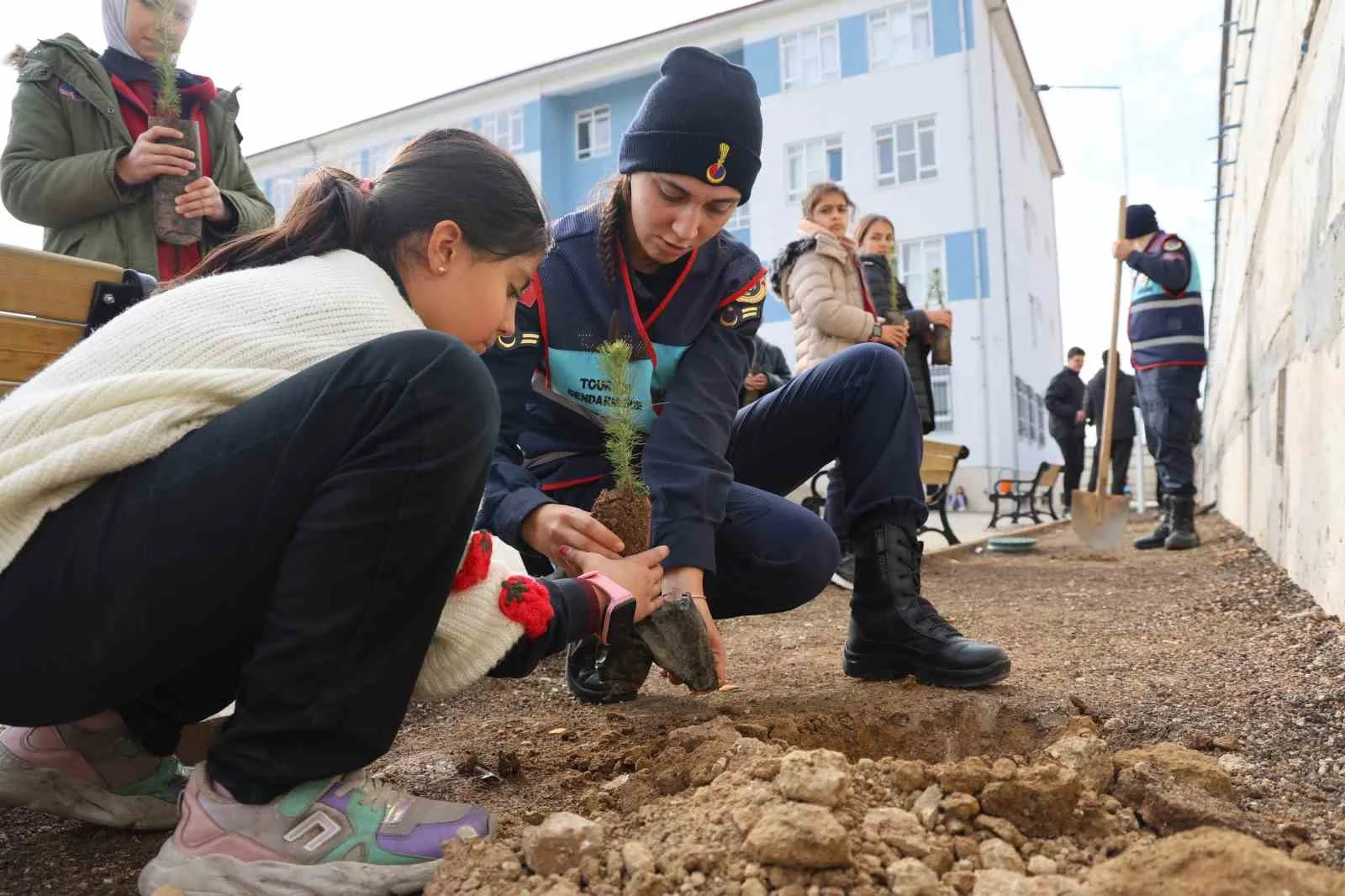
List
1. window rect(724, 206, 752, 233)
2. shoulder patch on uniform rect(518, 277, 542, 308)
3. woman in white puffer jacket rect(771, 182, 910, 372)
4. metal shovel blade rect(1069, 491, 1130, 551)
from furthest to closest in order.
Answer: window rect(724, 206, 752, 233) < metal shovel blade rect(1069, 491, 1130, 551) < woman in white puffer jacket rect(771, 182, 910, 372) < shoulder patch on uniform rect(518, 277, 542, 308)

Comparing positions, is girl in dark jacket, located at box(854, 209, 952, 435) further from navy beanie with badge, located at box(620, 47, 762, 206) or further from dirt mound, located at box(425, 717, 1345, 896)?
dirt mound, located at box(425, 717, 1345, 896)

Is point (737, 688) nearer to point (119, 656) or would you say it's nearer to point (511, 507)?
point (511, 507)

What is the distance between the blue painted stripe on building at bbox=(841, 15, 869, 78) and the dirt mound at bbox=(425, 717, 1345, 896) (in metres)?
17.4

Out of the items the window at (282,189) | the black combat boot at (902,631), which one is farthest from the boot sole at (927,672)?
the window at (282,189)

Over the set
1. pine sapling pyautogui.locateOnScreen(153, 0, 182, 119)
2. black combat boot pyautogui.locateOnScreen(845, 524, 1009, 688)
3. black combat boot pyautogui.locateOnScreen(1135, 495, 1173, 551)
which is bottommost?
black combat boot pyautogui.locateOnScreen(1135, 495, 1173, 551)

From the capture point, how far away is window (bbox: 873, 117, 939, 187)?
16.4 meters

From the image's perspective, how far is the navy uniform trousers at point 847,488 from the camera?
2176 millimetres

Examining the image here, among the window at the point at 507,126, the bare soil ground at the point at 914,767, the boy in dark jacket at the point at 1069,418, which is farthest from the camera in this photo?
the window at the point at 507,126

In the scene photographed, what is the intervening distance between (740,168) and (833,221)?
2452mm

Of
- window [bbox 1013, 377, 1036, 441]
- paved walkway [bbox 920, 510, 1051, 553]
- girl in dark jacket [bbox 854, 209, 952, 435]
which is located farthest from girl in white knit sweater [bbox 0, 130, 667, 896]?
window [bbox 1013, 377, 1036, 441]

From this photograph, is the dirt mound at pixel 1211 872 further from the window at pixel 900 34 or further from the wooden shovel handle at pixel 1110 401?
the window at pixel 900 34

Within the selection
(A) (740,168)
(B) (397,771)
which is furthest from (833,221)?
(B) (397,771)

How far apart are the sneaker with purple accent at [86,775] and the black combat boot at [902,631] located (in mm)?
1381

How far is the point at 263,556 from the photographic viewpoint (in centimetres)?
117
